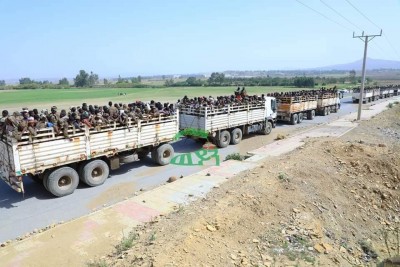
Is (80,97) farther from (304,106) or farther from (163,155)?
(163,155)

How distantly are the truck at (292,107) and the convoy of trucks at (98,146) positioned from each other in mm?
6959

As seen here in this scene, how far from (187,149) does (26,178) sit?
691cm

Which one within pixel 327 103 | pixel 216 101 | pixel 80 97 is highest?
pixel 216 101

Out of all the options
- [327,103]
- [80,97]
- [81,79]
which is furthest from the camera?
[81,79]

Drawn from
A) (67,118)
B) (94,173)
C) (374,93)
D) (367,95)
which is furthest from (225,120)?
(374,93)

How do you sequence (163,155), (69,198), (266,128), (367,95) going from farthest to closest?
(367,95), (266,128), (163,155), (69,198)

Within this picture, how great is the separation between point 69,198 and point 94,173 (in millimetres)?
1230

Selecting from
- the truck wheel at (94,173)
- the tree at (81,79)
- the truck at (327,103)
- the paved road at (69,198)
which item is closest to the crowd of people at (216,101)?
the paved road at (69,198)

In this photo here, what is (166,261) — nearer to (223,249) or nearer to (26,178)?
A: (223,249)

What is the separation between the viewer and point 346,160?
12492 millimetres

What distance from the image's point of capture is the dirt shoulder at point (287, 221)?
243 inches

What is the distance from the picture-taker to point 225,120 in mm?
15797

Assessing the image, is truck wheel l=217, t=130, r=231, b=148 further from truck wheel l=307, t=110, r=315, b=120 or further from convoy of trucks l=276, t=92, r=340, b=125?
truck wheel l=307, t=110, r=315, b=120

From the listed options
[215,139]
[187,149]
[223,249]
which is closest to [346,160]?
[215,139]
